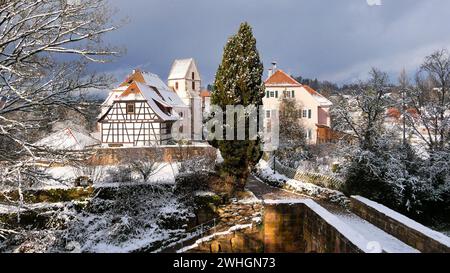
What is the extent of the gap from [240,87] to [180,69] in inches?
1404

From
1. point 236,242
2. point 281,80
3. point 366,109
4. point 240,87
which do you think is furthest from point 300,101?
point 236,242

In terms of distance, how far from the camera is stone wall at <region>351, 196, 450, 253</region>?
23.1ft

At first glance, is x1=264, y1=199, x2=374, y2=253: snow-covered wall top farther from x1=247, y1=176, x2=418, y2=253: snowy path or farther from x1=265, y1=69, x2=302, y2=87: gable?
x1=265, y1=69, x2=302, y2=87: gable

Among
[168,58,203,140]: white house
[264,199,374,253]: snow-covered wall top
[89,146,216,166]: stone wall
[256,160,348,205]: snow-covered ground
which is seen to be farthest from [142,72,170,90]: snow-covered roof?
[264,199,374,253]: snow-covered wall top

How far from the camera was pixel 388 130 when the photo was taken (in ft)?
62.3

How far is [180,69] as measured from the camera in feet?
164

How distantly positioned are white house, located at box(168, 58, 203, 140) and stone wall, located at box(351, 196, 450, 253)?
38.2 metres

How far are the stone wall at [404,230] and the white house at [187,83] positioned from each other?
38183 millimetres

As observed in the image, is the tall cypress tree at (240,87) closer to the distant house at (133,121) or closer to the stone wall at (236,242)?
the stone wall at (236,242)

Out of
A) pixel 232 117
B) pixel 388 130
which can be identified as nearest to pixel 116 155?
pixel 232 117
